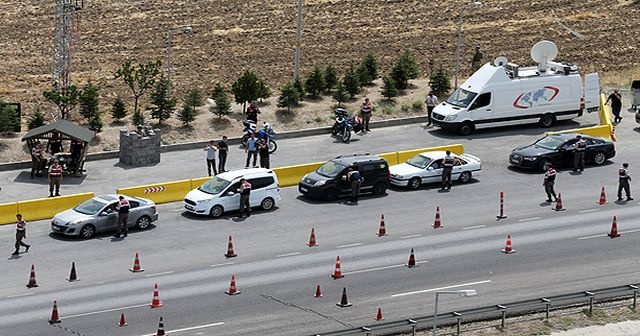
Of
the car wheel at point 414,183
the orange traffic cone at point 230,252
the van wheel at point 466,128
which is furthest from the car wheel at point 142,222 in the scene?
the van wheel at point 466,128

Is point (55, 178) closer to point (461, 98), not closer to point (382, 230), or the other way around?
point (382, 230)

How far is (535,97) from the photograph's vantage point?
65.1 m

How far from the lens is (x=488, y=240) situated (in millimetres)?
50219

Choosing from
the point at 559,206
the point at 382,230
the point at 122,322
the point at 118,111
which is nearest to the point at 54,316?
the point at 122,322

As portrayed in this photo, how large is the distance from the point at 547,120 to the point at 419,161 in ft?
35.1

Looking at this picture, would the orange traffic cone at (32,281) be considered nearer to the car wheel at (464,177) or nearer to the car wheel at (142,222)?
the car wheel at (142,222)

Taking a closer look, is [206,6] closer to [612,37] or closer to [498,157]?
[612,37]

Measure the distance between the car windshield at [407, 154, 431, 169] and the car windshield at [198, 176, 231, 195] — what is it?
813 cm

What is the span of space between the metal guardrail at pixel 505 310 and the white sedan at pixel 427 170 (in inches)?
524

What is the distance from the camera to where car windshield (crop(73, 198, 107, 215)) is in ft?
166

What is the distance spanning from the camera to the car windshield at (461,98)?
210 feet

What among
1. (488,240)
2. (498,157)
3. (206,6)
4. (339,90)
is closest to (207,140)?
(339,90)

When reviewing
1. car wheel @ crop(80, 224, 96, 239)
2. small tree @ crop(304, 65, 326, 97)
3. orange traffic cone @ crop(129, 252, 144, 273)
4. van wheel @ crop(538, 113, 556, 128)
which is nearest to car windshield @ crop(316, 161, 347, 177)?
car wheel @ crop(80, 224, 96, 239)

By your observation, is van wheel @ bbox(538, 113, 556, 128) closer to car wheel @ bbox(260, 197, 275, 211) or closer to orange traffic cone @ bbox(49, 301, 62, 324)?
car wheel @ bbox(260, 197, 275, 211)
